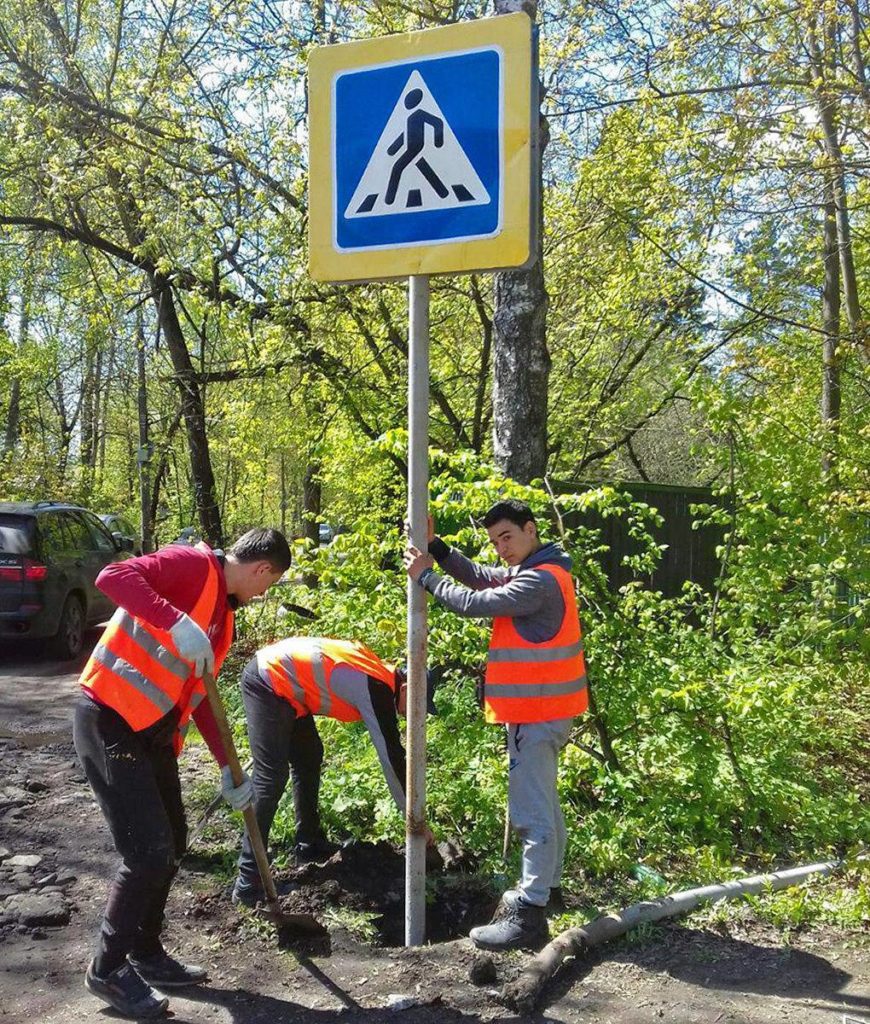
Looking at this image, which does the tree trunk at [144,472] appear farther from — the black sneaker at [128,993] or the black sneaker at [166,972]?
the black sneaker at [128,993]

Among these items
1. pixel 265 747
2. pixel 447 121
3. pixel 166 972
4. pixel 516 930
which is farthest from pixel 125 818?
pixel 447 121

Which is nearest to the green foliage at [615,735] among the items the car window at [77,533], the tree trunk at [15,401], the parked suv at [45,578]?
the parked suv at [45,578]

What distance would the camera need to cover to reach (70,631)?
10820mm

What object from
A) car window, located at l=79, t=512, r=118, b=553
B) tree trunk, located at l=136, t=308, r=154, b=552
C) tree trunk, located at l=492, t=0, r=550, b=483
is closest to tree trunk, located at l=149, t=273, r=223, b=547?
car window, located at l=79, t=512, r=118, b=553

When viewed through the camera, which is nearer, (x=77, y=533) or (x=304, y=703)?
(x=304, y=703)

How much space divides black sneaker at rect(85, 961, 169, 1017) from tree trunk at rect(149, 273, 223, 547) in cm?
858

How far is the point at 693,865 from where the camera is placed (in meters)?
4.45

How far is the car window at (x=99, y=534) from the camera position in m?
12.2

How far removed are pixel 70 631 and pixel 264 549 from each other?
8.13 metres

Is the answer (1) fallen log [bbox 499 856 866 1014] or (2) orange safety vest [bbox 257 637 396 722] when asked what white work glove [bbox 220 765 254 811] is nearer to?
(2) orange safety vest [bbox 257 637 396 722]

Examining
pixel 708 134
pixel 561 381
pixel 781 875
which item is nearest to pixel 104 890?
pixel 781 875

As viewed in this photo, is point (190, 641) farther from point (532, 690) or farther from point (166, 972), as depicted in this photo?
point (532, 690)

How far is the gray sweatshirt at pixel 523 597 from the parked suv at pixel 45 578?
25.0 feet

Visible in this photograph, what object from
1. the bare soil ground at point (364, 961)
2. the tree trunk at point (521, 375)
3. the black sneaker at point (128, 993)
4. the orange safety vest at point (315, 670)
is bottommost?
the bare soil ground at point (364, 961)
